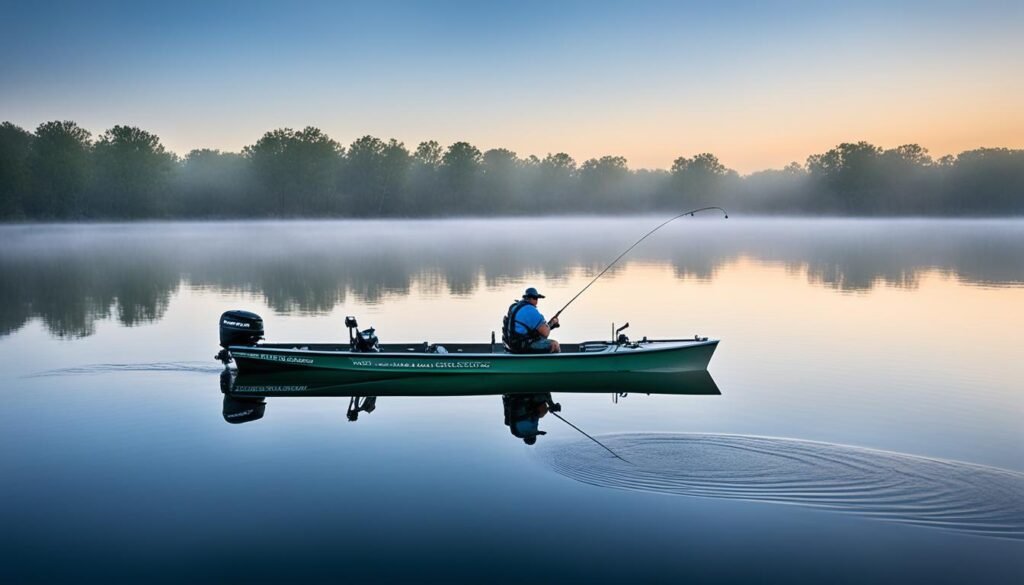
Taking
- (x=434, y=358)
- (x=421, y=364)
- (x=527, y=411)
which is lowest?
(x=527, y=411)

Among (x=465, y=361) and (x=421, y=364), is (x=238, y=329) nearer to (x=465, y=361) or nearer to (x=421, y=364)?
(x=421, y=364)

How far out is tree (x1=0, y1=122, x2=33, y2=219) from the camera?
4705 inches

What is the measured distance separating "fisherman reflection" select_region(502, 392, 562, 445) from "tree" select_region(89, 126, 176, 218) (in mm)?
126204

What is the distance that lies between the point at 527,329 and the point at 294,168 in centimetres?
13540

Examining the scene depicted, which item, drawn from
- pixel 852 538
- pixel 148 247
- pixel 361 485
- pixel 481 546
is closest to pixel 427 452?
pixel 361 485

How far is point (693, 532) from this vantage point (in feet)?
32.3

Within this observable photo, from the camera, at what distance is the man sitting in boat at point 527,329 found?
59.4 feet

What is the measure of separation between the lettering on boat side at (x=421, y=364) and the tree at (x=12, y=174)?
121358 millimetres

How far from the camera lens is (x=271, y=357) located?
18.9 metres

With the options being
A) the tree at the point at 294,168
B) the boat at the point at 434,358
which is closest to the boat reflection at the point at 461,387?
the boat at the point at 434,358

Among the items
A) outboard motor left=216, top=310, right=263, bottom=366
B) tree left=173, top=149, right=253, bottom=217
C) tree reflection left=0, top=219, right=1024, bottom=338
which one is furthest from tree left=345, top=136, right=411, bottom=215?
outboard motor left=216, top=310, right=263, bottom=366

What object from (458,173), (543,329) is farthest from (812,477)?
(458,173)

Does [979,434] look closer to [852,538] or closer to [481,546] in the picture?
[852,538]

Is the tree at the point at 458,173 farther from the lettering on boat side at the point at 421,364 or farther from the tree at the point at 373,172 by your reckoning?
the lettering on boat side at the point at 421,364
